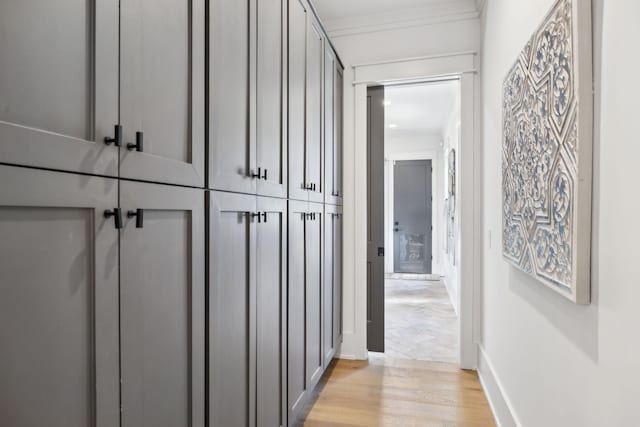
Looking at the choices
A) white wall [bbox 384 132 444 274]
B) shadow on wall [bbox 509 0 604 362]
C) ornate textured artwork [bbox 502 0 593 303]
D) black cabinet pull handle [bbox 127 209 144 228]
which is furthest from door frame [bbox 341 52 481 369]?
white wall [bbox 384 132 444 274]

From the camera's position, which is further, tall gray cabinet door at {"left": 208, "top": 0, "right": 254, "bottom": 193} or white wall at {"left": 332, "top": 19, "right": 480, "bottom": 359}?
white wall at {"left": 332, "top": 19, "right": 480, "bottom": 359}

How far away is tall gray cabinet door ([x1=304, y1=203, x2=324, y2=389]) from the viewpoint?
7.33 feet

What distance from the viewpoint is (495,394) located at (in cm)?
226

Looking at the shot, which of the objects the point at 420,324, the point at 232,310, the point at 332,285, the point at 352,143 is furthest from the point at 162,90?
the point at 420,324

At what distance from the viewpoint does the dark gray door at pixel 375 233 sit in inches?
129

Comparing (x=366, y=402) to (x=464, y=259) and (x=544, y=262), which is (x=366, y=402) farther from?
(x=544, y=262)

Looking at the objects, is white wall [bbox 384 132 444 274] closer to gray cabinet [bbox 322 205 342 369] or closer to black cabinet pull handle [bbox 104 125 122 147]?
gray cabinet [bbox 322 205 342 369]

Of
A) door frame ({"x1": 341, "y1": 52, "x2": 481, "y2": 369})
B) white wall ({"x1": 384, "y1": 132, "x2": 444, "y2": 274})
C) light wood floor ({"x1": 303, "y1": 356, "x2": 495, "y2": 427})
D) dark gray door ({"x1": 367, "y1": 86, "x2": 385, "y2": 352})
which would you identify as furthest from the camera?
white wall ({"x1": 384, "y1": 132, "x2": 444, "y2": 274})

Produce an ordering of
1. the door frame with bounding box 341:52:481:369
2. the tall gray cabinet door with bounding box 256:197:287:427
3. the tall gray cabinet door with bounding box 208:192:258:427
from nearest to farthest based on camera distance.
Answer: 1. the tall gray cabinet door with bounding box 208:192:258:427
2. the tall gray cabinet door with bounding box 256:197:287:427
3. the door frame with bounding box 341:52:481:369

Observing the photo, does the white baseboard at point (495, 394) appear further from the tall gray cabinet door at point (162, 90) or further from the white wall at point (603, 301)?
the tall gray cabinet door at point (162, 90)

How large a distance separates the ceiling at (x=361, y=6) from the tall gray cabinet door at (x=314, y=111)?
23.6 inches

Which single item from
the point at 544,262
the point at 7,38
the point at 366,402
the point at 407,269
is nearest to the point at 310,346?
the point at 366,402

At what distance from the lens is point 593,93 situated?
104cm

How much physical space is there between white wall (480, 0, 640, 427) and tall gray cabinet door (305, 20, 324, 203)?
3.62ft
